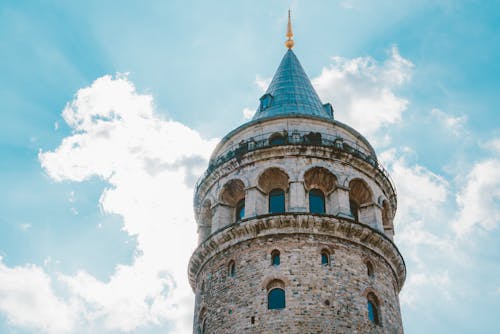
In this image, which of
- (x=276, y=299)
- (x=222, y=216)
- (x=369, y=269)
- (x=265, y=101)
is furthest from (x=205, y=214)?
(x=369, y=269)

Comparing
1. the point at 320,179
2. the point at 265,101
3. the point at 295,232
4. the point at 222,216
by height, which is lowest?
the point at 295,232

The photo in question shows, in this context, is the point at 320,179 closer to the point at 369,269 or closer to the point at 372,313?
the point at 369,269

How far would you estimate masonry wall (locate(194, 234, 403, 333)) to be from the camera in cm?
2242

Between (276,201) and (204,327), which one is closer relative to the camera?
(204,327)

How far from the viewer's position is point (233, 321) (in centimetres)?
2311

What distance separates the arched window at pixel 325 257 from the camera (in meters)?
24.1

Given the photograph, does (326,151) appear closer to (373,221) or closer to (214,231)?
(373,221)

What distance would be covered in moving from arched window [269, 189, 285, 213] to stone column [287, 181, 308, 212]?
872mm

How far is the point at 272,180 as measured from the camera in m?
27.7

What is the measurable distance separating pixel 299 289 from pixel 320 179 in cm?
604

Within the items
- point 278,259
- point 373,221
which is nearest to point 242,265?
point 278,259

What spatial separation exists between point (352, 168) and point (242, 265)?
22.7 ft

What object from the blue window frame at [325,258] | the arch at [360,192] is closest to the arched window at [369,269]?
the blue window frame at [325,258]

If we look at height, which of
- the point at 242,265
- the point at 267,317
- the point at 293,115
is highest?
the point at 293,115
